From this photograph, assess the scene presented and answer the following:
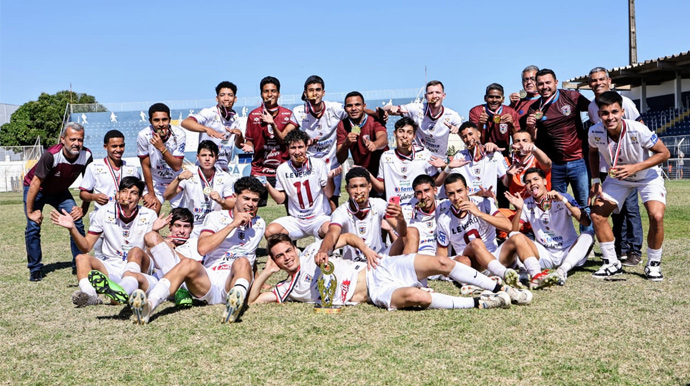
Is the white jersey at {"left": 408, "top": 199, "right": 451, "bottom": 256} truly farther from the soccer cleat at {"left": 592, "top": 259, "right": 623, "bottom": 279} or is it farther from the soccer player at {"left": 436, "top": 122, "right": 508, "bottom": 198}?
the soccer cleat at {"left": 592, "top": 259, "right": 623, "bottom": 279}

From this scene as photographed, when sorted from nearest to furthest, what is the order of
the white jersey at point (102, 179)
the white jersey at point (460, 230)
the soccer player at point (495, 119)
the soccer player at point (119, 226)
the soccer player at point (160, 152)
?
the soccer player at point (119, 226), the white jersey at point (460, 230), the white jersey at point (102, 179), the soccer player at point (160, 152), the soccer player at point (495, 119)

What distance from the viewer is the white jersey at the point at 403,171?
7035 mm

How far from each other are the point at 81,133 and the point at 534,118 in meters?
5.58

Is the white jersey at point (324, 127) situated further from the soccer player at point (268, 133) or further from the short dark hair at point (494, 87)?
the short dark hair at point (494, 87)

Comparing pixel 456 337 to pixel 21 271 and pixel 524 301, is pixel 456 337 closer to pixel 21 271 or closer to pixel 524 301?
pixel 524 301

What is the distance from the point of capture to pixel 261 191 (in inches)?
241

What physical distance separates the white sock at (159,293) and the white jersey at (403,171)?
2973mm

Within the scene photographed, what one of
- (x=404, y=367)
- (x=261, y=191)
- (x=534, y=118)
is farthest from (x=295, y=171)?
(x=404, y=367)

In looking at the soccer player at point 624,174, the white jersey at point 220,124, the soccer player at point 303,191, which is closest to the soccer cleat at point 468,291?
the soccer player at point 624,174

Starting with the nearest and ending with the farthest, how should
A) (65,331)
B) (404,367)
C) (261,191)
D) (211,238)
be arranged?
(404,367) → (65,331) → (211,238) → (261,191)

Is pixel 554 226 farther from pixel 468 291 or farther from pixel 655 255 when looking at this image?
pixel 468 291

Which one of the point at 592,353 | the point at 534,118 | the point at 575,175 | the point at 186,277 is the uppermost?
the point at 534,118

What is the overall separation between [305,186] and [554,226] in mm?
2862

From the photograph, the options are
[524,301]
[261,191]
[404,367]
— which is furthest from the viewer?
[261,191]
